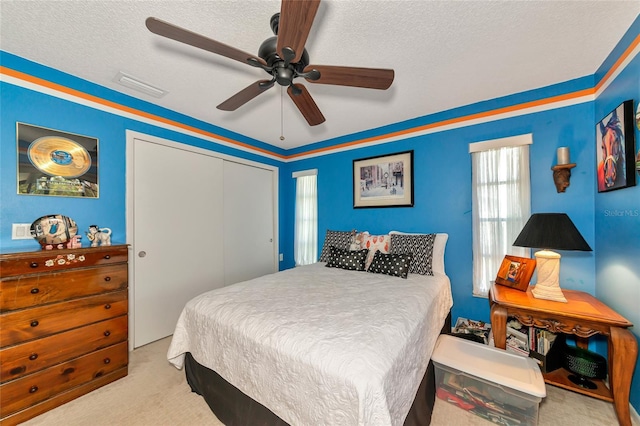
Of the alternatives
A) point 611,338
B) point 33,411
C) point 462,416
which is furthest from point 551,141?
point 33,411

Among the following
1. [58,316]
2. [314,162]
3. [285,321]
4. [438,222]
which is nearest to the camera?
[285,321]

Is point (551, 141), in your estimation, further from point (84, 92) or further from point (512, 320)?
point (84, 92)

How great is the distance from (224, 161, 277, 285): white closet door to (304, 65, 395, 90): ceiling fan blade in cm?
236

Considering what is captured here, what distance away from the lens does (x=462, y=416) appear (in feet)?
5.12

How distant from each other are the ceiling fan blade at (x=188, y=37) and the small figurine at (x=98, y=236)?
178 cm

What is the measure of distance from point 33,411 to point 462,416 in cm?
282

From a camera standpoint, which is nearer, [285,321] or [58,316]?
[285,321]

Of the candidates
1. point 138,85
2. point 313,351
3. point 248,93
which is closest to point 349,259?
point 313,351

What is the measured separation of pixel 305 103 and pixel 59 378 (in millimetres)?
2595

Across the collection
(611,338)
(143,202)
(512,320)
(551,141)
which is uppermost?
(551,141)

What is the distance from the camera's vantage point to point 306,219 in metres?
4.00

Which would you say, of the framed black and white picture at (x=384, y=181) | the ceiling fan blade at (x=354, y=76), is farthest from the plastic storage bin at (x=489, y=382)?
the ceiling fan blade at (x=354, y=76)

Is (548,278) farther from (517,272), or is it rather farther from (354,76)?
(354,76)

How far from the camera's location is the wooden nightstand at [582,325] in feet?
4.56
